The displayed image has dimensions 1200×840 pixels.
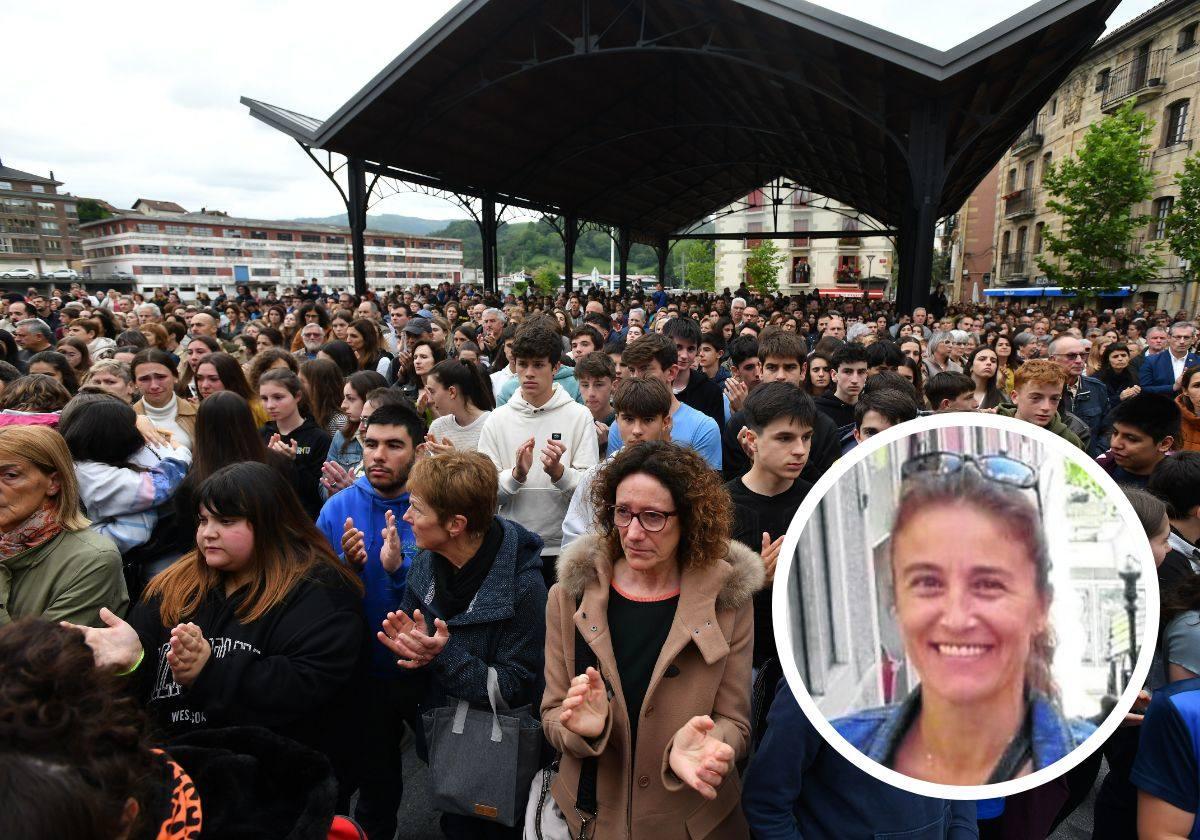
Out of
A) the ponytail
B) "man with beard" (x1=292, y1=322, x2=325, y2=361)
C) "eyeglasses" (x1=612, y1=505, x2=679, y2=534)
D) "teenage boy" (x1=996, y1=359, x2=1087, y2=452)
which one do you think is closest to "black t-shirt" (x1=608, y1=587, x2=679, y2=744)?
"eyeglasses" (x1=612, y1=505, x2=679, y2=534)

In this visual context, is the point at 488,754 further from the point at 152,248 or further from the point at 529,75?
the point at 152,248

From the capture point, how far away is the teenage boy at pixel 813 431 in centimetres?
351

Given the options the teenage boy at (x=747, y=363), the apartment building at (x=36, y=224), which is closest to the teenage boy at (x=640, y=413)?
the teenage boy at (x=747, y=363)

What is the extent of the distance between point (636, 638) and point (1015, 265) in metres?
44.1

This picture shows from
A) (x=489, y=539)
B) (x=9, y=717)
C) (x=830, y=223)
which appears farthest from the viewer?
(x=830, y=223)

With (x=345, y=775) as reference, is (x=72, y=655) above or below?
above

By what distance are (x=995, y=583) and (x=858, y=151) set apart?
67.7ft

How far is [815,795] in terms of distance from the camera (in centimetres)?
172

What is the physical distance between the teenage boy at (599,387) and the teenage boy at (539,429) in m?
0.28

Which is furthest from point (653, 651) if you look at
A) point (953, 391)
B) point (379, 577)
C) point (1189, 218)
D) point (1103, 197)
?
point (1189, 218)

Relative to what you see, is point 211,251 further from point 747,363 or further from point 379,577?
point 379,577

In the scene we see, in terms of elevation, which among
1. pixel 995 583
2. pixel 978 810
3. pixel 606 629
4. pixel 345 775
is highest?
pixel 995 583

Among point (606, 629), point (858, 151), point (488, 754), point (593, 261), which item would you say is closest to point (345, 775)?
point (488, 754)

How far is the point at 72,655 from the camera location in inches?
48.1
